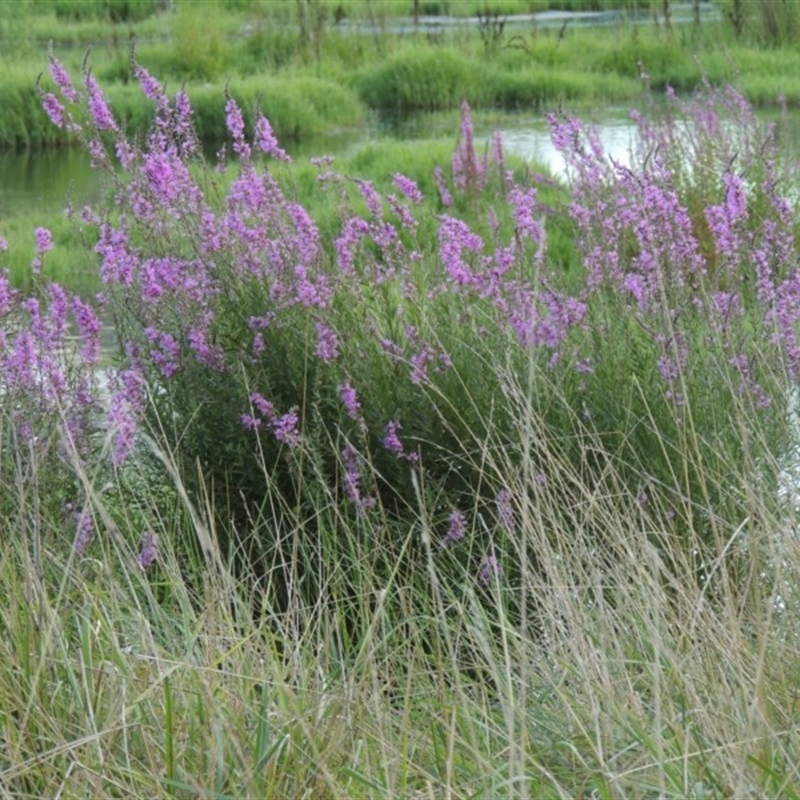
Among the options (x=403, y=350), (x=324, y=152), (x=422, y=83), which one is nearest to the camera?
(x=403, y=350)

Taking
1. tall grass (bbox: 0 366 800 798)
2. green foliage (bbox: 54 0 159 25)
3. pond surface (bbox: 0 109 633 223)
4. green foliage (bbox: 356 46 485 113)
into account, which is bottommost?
pond surface (bbox: 0 109 633 223)

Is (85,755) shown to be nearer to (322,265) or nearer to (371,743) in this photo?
(371,743)

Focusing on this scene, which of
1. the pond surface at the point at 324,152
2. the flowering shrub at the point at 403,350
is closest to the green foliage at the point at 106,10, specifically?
the pond surface at the point at 324,152

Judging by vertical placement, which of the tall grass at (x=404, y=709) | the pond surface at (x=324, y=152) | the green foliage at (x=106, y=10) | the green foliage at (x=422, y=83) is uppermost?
the green foliage at (x=106, y=10)

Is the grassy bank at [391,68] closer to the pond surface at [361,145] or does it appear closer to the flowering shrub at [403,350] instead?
the pond surface at [361,145]

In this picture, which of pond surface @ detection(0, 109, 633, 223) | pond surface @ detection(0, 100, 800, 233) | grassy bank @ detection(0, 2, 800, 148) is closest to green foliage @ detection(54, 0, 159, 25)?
grassy bank @ detection(0, 2, 800, 148)

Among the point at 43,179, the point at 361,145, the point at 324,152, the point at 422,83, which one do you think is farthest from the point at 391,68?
the point at 43,179

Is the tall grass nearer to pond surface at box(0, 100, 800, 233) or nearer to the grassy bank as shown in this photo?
pond surface at box(0, 100, 800, 233)

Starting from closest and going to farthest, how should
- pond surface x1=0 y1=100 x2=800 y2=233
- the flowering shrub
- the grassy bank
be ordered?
the flowering shrub < pond surface x1=0 y1=100 x2=800 y2=233 < the grassy bank

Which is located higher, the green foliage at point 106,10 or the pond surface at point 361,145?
the green foliage at point 106,10

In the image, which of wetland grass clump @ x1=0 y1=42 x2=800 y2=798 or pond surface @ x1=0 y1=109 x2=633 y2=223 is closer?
wetland grass clump @ x1=0 y1=42 x2=800 y2=798

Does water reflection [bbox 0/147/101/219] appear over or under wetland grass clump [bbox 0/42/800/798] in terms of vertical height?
under

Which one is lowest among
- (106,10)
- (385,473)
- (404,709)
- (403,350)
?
(385,473)

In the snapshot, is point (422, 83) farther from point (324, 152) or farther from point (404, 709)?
point (404, 709)
